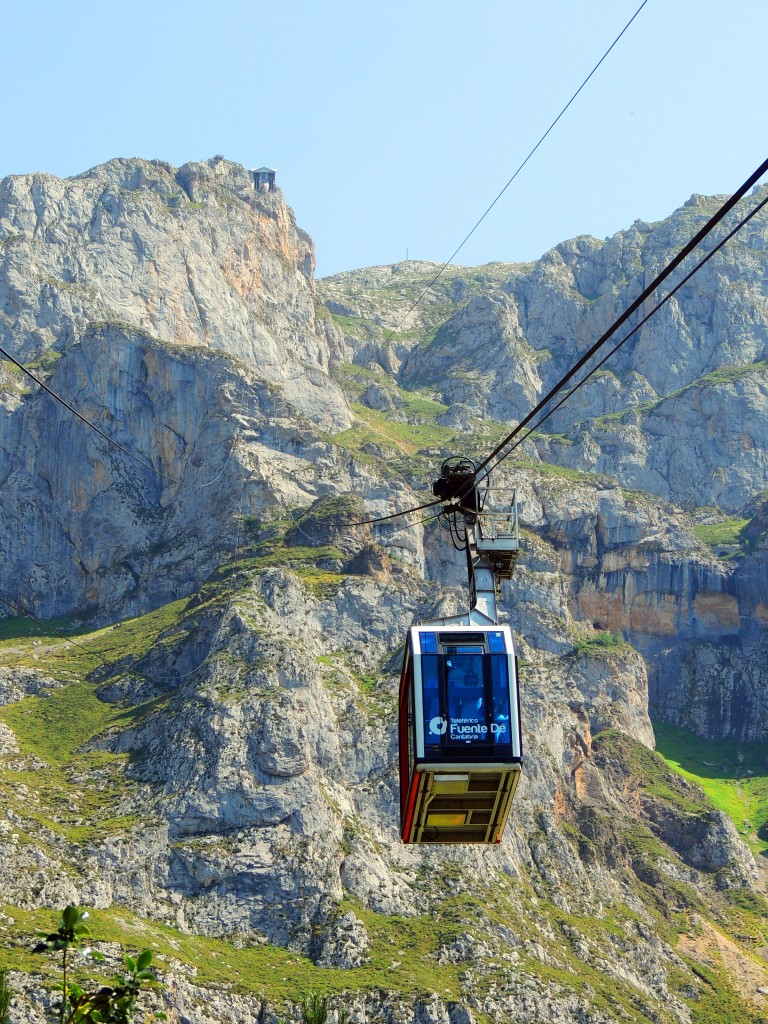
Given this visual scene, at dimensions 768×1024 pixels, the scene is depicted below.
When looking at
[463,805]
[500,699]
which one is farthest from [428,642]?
[463,805]

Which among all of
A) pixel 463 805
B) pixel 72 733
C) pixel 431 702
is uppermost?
pixel 431 702

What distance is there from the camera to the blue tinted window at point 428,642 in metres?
42.3

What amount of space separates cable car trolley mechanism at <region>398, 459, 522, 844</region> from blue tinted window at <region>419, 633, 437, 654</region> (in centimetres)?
3

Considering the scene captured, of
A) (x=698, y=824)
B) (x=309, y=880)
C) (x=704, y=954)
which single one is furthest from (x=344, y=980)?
(x=698, y=824)

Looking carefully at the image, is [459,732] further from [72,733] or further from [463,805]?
[72,733]

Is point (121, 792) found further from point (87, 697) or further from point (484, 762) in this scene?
point (484, 762)

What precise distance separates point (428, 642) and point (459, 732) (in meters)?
2.60

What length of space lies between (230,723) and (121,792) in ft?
38.1

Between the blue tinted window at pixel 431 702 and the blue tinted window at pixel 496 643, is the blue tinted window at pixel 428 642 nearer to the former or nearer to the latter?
the blue tinted window at pixel 431 702

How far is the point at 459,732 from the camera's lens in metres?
41.3

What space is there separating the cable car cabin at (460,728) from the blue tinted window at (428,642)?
0.03 m

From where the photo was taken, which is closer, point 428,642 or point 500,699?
point 500,699

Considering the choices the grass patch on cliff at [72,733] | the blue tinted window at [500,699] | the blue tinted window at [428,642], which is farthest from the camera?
the grass patch on cliff at [72,733]

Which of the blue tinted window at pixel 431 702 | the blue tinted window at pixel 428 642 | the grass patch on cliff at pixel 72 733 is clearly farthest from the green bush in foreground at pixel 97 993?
the grass patch on cliff at pixel 72 733
